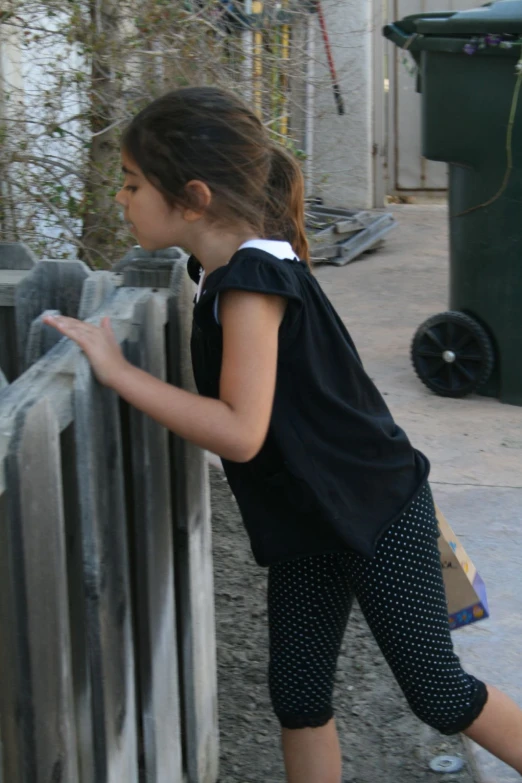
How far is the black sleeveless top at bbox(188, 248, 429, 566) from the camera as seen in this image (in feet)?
6.21

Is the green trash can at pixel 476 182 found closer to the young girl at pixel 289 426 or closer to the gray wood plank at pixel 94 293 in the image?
the young girl at pixel 289 426

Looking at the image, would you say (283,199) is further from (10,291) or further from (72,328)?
(10,291)

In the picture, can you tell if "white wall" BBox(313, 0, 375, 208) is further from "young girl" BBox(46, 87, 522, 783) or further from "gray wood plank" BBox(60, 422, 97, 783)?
"gray wood plank" BBox(60, 422, 97, 783)

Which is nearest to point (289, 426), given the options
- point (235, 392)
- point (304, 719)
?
point (235, 392)

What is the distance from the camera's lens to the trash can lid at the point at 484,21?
171 inches

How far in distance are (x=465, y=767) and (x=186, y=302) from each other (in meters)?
1.27

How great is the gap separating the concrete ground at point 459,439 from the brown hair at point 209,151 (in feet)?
4.75

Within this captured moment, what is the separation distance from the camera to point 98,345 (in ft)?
5.48

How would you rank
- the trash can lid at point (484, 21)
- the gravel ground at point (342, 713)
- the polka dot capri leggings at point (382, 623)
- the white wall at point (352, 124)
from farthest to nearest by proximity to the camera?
the white wall at point (352, 124) → the trash can lid at point (484, 21) → the gravel ground at point (342, 713) → the polka dot capri leggings at point (382, 623)

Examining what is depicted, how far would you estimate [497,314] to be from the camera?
4785 millimetres

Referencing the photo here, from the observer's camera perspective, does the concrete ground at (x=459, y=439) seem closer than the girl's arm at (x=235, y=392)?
No

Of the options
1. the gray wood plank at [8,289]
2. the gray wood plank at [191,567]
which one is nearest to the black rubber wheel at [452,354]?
the gray wood plank at [191,567]

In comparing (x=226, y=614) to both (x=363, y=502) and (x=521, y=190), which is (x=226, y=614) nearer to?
(x=363, y=502)

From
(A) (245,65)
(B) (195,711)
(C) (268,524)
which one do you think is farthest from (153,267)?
(A) (245,65)
